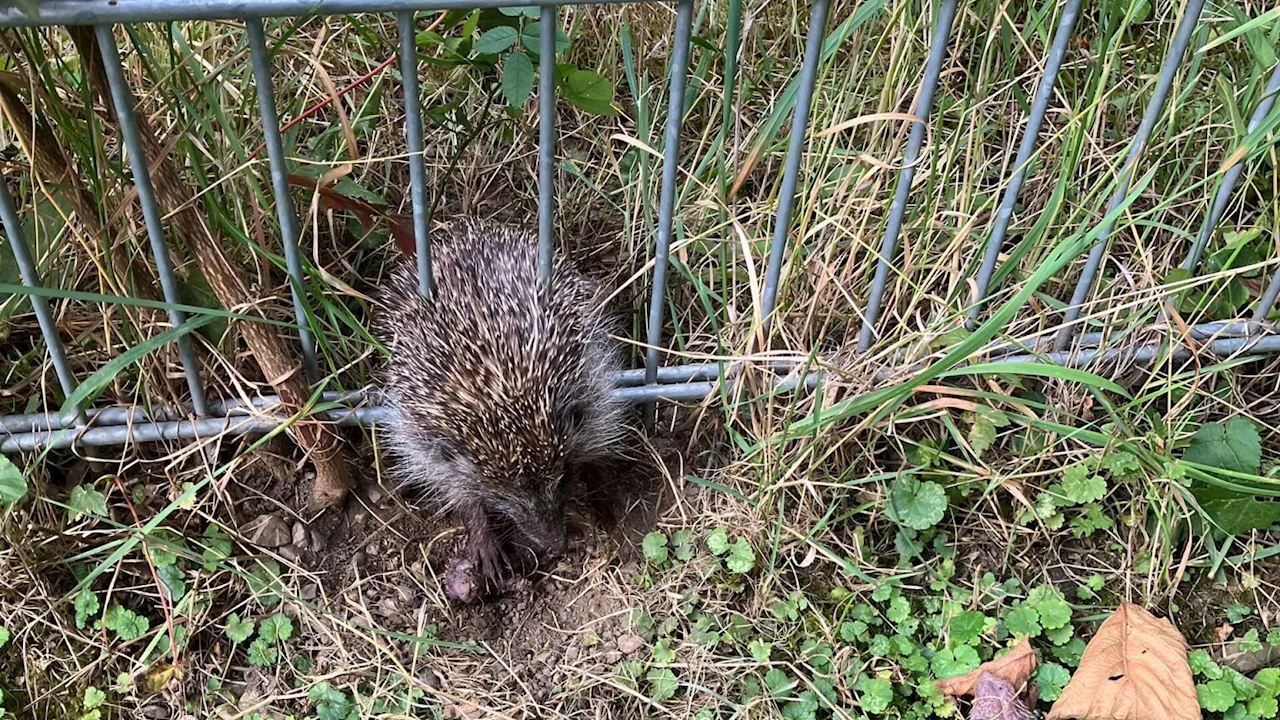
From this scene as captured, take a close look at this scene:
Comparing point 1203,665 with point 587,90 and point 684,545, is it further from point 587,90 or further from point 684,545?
point 587,90

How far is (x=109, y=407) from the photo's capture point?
116 inches

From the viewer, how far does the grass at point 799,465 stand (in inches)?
112

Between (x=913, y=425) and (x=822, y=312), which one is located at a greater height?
(x=822, y=312)

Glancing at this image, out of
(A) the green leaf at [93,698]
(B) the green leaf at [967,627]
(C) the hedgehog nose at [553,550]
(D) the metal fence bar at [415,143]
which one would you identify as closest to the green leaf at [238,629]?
(A) the green leaf at [93,698]

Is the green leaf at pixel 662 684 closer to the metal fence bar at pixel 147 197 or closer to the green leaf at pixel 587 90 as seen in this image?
the metal fence bar at pixel 147 197

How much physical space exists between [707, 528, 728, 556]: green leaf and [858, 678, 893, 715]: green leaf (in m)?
0.56

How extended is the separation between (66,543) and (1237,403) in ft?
12.0

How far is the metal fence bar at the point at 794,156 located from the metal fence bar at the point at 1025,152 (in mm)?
572

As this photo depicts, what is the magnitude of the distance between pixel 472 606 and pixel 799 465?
3.79 feet

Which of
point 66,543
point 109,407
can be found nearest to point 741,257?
point 109,407

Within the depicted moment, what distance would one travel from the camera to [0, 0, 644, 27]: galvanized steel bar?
6.84 ft

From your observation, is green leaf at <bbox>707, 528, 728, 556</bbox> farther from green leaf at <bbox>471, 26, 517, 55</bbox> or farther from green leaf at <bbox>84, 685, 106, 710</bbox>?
green leaf at <bbox>84, 685, 106, 710</bbox>

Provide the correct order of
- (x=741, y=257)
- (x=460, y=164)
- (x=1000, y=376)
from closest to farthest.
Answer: (x=1000, y=376), (x=741, y=257), (x=460, y=164)

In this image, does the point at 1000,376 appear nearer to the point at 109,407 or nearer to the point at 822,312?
the point at 822,312
